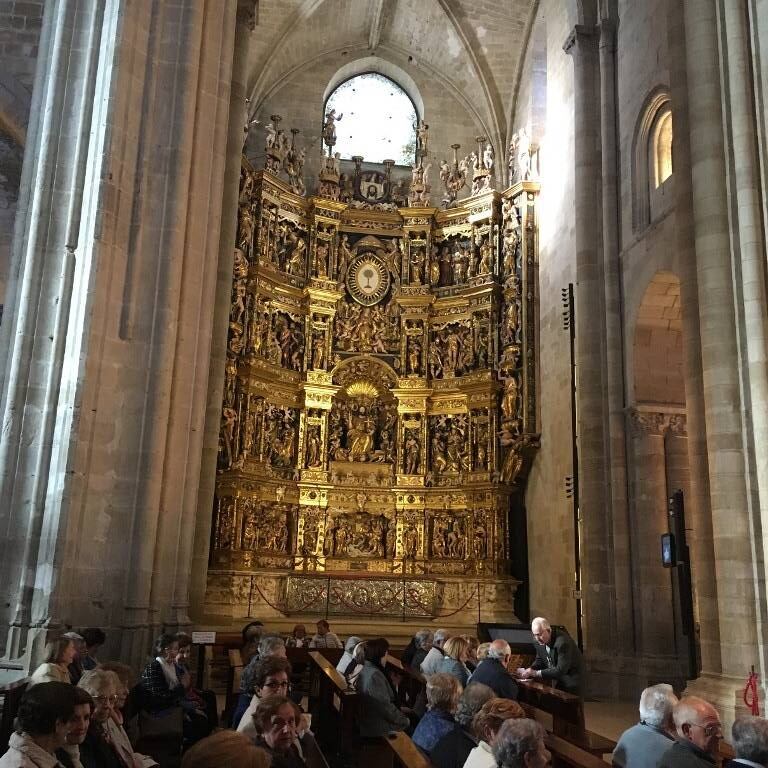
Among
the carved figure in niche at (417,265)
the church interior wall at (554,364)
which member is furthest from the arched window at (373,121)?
the church interior wall at (554,364)

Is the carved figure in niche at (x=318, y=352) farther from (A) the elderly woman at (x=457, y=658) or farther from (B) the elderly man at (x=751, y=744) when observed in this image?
(B) the elderly man at (x=751, y=744)

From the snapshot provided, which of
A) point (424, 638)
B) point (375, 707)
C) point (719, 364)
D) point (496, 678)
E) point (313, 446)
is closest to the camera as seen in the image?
point (375, 707)

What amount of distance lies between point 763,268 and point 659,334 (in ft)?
15.3

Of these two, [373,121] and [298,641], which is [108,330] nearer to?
[298,641]

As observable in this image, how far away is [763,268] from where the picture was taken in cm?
974

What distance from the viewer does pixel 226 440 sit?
17766 millimetres

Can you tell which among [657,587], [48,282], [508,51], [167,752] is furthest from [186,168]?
[508,51]

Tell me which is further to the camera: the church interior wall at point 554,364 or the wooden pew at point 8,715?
the church interior wall at point 554,364

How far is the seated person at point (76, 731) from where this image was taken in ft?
11.5

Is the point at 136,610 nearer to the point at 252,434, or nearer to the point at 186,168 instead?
the point at 186,168

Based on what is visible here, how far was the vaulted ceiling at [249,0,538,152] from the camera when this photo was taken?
71.2 feet

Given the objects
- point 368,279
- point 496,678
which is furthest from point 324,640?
point 368,279

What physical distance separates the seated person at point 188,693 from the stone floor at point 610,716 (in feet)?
15.1

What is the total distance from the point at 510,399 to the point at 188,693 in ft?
40.3
